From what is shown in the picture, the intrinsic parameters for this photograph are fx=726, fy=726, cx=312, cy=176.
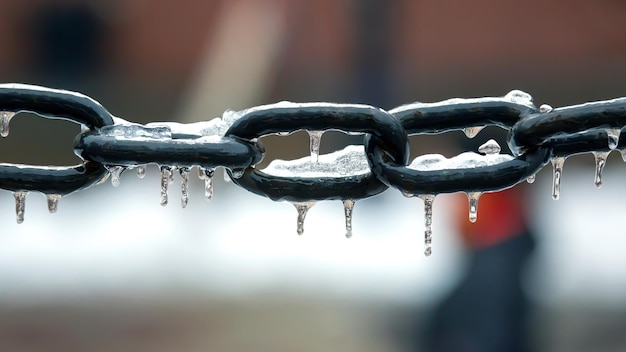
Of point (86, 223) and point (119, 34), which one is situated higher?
point (119, 34)

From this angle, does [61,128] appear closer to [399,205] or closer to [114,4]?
[114,4]

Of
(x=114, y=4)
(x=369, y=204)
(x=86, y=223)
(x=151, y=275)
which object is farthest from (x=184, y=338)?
(x=114, y=4)

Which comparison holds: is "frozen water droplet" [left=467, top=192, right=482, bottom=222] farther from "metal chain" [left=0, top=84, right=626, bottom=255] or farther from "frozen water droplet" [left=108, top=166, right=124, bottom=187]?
"frozen water droplet" [left=108, top=166, right=124, bottom=187]

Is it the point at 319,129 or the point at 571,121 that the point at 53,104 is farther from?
the point at 571,121

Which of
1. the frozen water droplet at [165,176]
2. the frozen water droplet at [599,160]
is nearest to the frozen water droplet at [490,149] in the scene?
the frozen water droplet at [599,160]

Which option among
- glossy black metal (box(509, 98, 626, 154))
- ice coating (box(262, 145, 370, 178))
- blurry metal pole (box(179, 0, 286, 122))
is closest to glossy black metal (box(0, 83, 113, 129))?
ice coating (box(262, 145, 370, 178))

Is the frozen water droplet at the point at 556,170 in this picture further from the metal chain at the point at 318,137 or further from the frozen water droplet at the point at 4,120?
the frozen water droplet at the point at 4,120
